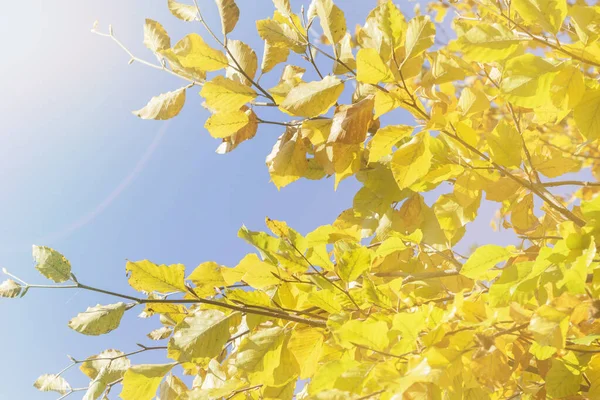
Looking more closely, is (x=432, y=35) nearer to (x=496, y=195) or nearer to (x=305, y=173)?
(x=496, y=195)

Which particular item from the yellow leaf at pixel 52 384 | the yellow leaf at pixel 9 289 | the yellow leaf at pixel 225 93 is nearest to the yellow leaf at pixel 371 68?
the yellow leaf at pixel 225 93

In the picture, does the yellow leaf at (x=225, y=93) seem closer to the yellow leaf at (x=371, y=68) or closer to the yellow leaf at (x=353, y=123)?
the yellow leaf at (x=353, y=123)

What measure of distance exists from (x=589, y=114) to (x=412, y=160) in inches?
11.2

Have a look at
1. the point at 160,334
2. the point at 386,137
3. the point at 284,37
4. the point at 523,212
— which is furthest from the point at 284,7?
the point at 160,334

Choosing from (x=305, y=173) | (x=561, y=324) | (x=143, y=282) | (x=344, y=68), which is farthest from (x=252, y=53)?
(x=561, y=324)

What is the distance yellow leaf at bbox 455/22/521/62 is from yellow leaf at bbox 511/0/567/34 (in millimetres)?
35

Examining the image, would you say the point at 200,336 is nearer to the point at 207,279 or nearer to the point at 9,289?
the point at 207,279

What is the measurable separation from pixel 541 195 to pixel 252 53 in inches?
26.1

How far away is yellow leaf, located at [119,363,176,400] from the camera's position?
76 cm

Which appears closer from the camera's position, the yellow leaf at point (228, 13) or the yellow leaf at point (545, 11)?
the yellow leaf at point (545, 11)

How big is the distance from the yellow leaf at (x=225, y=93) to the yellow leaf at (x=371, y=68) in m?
0.32

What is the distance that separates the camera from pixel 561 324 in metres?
0.52

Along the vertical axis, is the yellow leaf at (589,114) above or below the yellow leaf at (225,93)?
below

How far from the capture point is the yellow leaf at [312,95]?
2.60 ft
